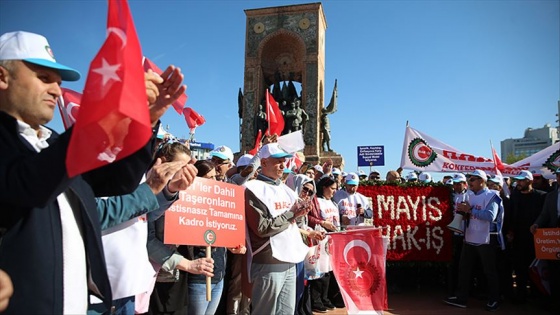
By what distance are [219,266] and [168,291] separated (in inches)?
26.2

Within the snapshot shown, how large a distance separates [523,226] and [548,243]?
1.17 m

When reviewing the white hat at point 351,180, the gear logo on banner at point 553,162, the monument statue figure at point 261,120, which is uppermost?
the monument statue figure at point 261,120

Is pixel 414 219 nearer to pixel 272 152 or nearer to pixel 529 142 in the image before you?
pixel 272 152

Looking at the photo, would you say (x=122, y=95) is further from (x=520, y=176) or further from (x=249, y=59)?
(x=249, y=59)

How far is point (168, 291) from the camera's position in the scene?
312 cm

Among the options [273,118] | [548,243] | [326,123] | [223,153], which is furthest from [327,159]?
[223,153]

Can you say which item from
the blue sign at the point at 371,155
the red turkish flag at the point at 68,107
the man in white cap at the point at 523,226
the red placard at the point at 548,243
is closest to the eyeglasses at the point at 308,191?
the red turkish flag at the point at 68,107

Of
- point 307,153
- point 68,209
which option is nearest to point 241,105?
point 307,153

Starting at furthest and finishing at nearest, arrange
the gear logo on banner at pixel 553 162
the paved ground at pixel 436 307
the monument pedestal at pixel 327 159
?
the monument pedestal at pixel 327 159
the gear logo on banner at pixel 553 162
the paved ground at pixel 436 307

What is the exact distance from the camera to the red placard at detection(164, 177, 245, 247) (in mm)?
2926

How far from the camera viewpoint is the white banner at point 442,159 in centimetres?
941

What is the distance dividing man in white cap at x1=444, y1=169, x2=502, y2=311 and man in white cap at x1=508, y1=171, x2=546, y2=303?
899 mm

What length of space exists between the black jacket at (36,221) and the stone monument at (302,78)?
68.2ft

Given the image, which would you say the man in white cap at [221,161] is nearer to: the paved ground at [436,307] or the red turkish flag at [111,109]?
the paved ground at [436,307]
